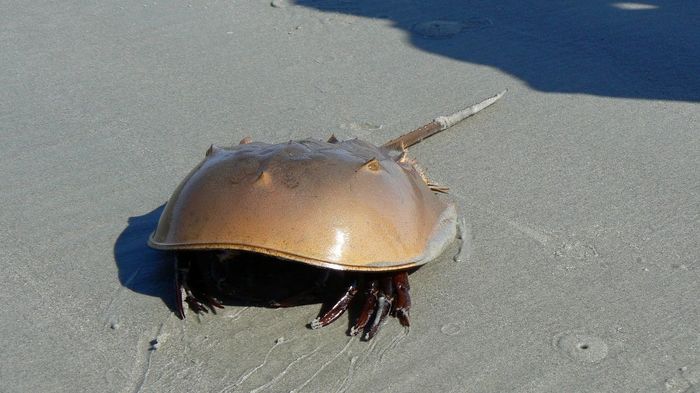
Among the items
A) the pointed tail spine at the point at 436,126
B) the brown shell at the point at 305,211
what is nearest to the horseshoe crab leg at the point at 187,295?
the brown shell at the point at 305,211

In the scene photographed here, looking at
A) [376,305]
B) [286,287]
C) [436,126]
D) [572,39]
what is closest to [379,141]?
[436,126]

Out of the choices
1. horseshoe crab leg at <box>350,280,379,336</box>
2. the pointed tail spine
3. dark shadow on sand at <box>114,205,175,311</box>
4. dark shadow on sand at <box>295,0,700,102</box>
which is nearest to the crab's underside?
horseshoe crab leg at <box>350,280,379,336</box>

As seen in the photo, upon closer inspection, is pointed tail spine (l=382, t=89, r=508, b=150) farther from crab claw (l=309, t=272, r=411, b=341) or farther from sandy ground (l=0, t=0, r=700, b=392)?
crab claw (l=309, t=272, r=411, b=341)

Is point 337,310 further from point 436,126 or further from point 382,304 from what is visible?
point 436,126

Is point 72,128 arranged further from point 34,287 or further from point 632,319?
point 632,319

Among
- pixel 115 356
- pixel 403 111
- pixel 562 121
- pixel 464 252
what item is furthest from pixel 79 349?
pixel 562 121

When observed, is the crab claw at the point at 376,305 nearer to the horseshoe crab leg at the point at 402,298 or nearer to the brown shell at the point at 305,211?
the horseshoe crab leg at the point at 402,298
